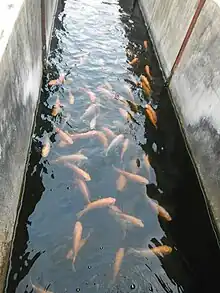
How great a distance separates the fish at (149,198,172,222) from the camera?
6148mm

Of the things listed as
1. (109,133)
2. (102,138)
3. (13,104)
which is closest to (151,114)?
(109,133)

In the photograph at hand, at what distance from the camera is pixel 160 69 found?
10773 mm

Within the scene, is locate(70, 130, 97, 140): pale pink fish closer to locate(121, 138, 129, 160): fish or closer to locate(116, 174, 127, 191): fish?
locate(121, 138, 129, 160): fish

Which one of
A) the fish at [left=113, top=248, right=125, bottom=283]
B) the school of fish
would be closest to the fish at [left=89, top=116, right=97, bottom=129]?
the school of fish

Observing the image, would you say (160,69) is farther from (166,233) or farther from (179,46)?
(166,233)

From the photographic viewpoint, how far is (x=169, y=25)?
10.5 meters

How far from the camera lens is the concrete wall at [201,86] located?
6.33m

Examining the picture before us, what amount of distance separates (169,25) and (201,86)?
13.5 feet

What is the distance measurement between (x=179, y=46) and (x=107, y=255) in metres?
6.39

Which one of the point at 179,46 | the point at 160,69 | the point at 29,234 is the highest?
the point at 179,46

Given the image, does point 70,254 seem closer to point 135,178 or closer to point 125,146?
point 135,178

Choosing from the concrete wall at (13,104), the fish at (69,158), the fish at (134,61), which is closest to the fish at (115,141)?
the fish at (69,158)

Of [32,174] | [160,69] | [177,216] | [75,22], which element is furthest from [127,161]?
[75,22]

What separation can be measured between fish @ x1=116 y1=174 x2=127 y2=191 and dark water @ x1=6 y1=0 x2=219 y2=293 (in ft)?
0.26
